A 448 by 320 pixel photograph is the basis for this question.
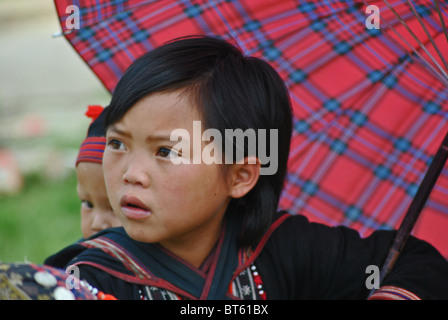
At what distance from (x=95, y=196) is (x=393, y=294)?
989 millimetres

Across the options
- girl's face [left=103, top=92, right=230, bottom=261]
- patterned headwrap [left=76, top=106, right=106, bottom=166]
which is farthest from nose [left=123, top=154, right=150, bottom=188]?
patterned headwrap [left=76, top=106, right=106, bottom=166]

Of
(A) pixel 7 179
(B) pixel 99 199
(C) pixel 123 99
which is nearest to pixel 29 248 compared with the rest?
(A) pixel 7 179

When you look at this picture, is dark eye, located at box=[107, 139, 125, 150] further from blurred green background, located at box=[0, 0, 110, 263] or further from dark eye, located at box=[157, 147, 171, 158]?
blurred green background, located at box=[0, 0, 110, 263]

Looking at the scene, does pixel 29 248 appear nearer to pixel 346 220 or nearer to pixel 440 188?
pixel 346 220

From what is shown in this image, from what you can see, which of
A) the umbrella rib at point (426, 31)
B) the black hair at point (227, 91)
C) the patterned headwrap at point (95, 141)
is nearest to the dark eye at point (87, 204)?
the patterned headwrap at point (95, 141)

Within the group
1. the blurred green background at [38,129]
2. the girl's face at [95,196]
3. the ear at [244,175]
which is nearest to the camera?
the ear at [244,175]

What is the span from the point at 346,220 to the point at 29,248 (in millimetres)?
2052

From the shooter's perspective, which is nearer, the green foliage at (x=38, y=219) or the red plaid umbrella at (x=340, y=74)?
the red plaid umbrella at (x=340, y=74)

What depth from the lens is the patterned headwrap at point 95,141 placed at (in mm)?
2266

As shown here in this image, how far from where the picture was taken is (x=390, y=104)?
229cm

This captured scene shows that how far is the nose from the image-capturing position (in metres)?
1.71

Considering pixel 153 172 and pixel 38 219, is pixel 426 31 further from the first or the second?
pixel 38 219

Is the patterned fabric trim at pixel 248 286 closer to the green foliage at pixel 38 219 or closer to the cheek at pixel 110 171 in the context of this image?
the cheek at pixel 110 171

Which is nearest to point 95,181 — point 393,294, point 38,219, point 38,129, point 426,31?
point 393,294
